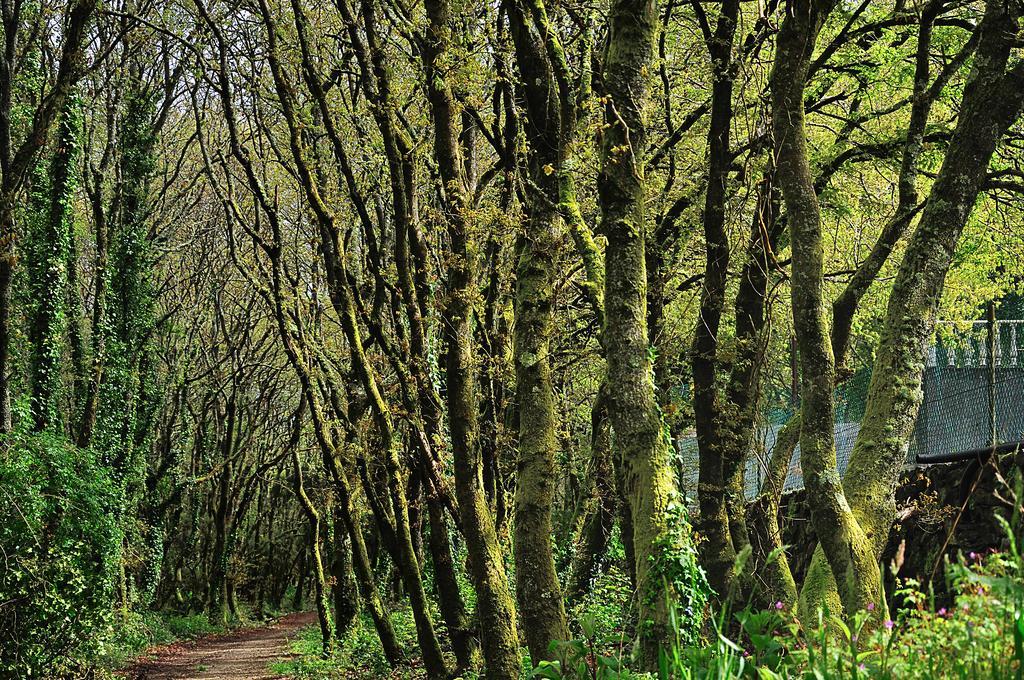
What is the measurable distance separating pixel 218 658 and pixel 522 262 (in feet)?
58.8

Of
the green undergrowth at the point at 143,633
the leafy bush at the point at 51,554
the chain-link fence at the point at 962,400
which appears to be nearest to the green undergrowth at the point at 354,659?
the green undergrowth at the point at 143,633

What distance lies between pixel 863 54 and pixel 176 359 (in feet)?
70.4

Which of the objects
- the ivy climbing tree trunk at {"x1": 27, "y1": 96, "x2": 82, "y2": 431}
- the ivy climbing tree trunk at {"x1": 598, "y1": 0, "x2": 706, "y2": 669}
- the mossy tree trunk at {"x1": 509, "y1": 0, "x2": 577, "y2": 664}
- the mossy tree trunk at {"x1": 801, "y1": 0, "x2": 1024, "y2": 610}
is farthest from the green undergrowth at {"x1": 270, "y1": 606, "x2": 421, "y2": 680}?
the mossy tree trunk at {"x1": 801, "y1": 0, "x2": 1024, "y2": 610}

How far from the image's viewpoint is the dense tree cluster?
6.20 m

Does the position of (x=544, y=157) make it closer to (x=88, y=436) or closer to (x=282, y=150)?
(x=282, y=150)

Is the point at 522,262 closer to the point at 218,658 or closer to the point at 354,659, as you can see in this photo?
the point at 354,659

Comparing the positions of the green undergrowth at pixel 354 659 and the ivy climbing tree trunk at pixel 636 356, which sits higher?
the ivy climbing tree trunk at pixel 636 356

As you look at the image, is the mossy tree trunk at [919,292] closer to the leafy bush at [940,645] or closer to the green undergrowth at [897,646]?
the green undergrowth at [897,646]

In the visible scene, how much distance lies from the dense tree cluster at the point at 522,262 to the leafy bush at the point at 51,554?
56mm

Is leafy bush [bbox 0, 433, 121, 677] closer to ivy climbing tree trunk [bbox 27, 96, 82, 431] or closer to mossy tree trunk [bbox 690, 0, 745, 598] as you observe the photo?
ivy climbing tree trunk [bbox 27, 96, 82, 431]

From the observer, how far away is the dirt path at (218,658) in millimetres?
18531

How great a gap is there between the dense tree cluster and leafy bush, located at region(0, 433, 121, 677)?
6 centimetres

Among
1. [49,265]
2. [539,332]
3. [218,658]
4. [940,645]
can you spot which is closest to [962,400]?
[539,332]

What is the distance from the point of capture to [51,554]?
1438 cm
